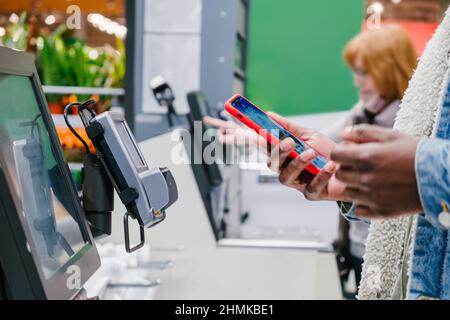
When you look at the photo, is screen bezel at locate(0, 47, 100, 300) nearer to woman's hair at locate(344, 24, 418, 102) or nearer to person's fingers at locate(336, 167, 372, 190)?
person's fingers at locate(336, 167, 372, 190)

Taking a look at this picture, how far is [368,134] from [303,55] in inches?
135

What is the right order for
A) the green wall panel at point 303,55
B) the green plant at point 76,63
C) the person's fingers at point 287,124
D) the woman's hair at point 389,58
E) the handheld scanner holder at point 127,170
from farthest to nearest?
the green wall panel at point 303,55 < the green plant at point 76,63 < the woman's hair at point 389,58 < the person's fingers at point 287,124 < the handheld scanner holder at point 127,170

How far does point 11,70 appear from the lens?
0.83 metres

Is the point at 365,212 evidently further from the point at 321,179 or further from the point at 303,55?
the point at 303,55

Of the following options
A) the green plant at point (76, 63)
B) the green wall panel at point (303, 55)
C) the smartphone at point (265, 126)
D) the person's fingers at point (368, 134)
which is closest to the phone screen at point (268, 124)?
the smartphone at point (265, 126)

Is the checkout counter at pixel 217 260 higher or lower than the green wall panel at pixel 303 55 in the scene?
lower

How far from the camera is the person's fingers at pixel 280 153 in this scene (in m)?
0.90

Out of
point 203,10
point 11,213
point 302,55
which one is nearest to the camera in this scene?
point 11,213

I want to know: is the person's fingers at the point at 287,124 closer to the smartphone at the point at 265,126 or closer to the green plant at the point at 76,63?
the smartphone at the point at 265,126

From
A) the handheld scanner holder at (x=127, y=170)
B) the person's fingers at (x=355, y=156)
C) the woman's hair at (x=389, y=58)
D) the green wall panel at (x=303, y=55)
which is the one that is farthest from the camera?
the green wall panel at (x=303, y=55)

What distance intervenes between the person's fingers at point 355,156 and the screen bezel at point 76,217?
34cm
